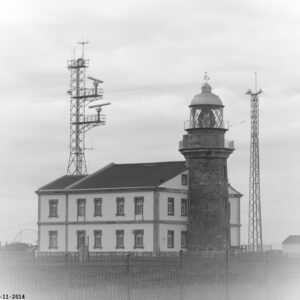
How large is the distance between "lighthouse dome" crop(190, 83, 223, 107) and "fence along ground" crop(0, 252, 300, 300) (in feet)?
59.6

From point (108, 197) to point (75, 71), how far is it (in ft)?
63.4

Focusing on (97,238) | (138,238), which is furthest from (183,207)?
(97,238)

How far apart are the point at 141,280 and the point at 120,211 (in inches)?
875

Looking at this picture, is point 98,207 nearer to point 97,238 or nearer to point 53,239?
point 97,238

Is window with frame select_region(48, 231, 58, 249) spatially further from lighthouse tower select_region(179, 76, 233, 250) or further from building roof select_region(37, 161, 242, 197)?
lighthouse tower select_region(179, 76, 233, 250)

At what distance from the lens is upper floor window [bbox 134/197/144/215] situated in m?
60.1

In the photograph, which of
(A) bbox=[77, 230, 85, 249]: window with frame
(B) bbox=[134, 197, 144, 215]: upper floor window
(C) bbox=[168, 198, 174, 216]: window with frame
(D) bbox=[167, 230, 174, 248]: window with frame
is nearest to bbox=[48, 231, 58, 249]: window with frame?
(A) bbox=[77, 230, 85, 249]: window with frame

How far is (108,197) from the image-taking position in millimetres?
61281

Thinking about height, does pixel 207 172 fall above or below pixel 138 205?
above

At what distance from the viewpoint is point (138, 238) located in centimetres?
6012

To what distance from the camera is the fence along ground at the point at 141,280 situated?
30250 mm

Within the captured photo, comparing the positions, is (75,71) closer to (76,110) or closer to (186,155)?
(76,110)

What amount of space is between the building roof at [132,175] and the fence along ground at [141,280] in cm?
1703

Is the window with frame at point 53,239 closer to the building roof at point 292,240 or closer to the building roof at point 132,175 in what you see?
the building roof at point 132,175
